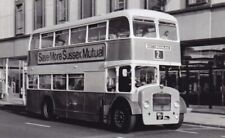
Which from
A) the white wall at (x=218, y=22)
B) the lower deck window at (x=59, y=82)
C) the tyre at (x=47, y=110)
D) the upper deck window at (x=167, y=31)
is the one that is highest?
the white wall at (x=218, y=22)

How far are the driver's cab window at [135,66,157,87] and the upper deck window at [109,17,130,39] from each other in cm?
124

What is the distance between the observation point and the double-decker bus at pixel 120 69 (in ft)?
50.7

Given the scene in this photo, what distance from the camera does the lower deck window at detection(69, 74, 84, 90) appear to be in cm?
1799

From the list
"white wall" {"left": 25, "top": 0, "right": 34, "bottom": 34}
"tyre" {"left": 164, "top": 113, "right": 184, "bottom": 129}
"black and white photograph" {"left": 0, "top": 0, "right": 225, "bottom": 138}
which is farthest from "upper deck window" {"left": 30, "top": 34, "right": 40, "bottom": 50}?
"white wall" {"left": 25, "top": 0, "right": 34, "bottom": 34}

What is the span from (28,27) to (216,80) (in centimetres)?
1873

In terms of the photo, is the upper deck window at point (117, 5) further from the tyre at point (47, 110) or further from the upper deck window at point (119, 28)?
the upper deck window at point (119, 28)

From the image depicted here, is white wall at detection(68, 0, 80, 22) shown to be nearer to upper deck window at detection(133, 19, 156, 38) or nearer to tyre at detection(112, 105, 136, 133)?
upper deck window at detection(133, 19, 156, 38)

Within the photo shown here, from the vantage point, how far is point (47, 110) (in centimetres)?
2034

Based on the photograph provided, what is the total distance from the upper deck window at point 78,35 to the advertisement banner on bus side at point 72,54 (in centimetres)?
28

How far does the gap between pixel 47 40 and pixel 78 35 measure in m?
2.63

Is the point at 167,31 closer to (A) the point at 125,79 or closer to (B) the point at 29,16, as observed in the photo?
(A) the point at 125,79

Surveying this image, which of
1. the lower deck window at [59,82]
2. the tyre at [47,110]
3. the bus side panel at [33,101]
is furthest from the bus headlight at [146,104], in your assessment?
the bus side panel at [33,101]

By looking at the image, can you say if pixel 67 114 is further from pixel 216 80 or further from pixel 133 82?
pixel 216 80

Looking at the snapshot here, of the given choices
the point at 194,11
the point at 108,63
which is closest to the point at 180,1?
the point at 194,11
